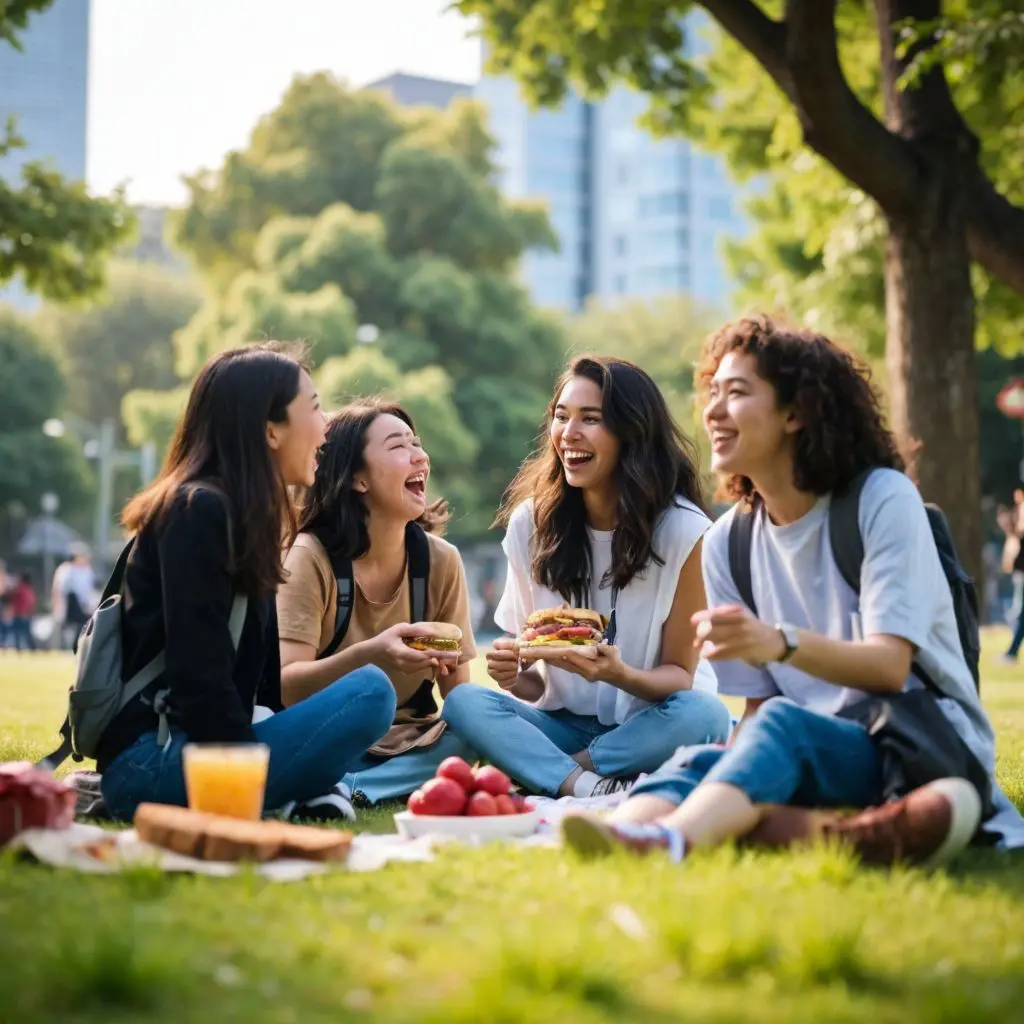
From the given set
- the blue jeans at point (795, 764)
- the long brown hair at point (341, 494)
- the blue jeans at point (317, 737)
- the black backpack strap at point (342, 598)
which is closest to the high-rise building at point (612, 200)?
the long brown hair at point (341, 494)

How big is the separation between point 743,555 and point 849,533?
18.1 inches

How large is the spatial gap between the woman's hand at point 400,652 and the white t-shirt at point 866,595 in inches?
56.0

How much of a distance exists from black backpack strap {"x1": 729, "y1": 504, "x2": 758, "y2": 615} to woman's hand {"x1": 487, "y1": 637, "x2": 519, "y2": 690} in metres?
1.37

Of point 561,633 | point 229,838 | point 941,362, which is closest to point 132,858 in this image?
point 229,838

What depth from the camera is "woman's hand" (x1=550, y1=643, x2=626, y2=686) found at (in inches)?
233

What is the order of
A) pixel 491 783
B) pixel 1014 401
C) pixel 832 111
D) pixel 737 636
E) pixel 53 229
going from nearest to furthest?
pixel 737 636 < pixel 491 783 < pixel 832 111 < pixel 53 229 < pixel 1014 401

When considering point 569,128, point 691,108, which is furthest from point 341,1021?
point 569,128

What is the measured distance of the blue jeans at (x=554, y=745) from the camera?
6.18 metres

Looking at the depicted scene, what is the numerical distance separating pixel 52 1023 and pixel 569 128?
126319 mm

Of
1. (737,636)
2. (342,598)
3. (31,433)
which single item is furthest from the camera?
(31,433)

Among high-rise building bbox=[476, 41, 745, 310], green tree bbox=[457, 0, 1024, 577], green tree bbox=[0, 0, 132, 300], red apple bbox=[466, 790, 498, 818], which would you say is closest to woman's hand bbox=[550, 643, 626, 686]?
red apple bbox=[466, 790, 498, 818]

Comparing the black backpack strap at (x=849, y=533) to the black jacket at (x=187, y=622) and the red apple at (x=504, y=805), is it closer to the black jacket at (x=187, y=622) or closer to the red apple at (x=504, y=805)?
the red apple at (x=504, y=805)

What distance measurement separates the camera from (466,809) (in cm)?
523

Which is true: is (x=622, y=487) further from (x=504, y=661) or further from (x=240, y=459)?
(x=240, y=459)
